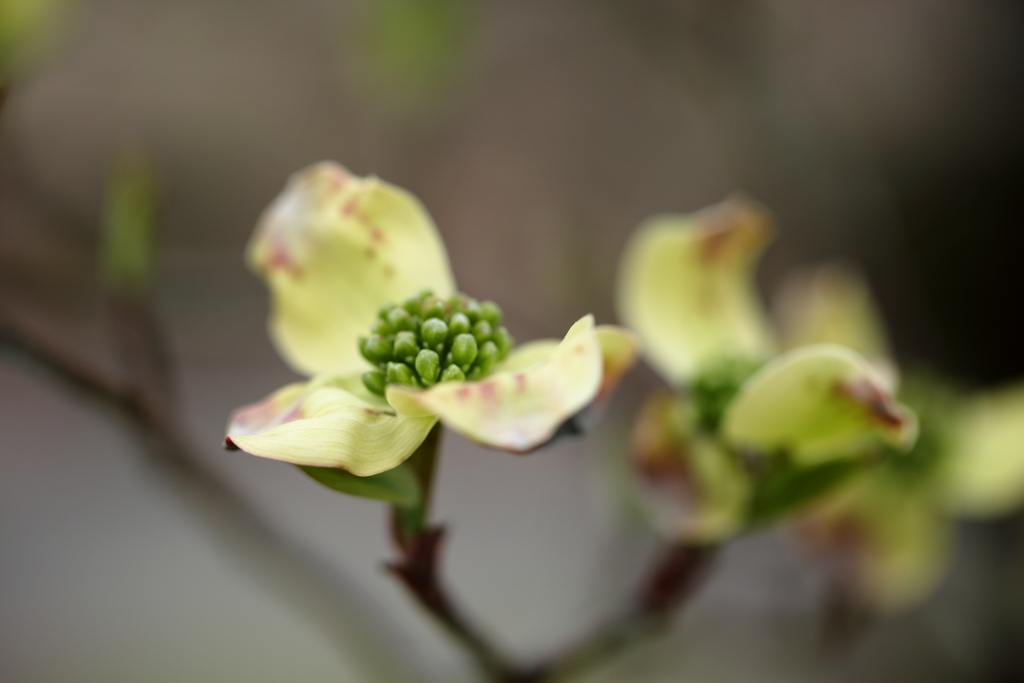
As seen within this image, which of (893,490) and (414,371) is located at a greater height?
(414,371)

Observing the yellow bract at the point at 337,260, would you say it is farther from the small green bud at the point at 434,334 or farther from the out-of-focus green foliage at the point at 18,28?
the out-of-focus green foliage at the point at 18,28

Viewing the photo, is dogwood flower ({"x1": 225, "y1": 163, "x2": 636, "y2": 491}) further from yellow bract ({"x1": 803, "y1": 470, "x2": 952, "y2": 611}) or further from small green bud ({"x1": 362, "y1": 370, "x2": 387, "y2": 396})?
yellow bract ({"x1": 803, "y1": 470, "x2": 952, "y2": 611})

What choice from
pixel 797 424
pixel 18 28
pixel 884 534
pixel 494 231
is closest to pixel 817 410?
pixel 797 424

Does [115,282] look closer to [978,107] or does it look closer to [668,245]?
[668,245]

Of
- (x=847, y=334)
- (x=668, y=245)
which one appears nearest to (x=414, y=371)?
(x=668, y=245)

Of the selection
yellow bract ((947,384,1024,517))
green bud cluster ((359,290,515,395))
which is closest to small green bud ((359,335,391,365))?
green bud cluster ((359,290,515,395))

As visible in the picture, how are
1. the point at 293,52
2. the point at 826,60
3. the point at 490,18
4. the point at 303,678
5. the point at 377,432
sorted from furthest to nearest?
the point at 293,52, the point at 490,18, the point at 826,60, the point at 303,678, the point at 377,432

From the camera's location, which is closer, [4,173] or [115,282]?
[115,282]

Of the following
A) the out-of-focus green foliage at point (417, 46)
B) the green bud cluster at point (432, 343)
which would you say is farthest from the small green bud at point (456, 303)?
the out-of-focus green foliage at point (417, 46)
